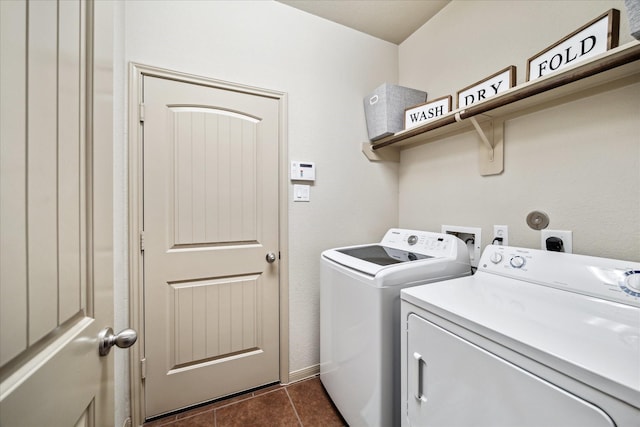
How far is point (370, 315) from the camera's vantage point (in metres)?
1.16

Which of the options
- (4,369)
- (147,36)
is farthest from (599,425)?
(147,36)

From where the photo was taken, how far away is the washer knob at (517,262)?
44.1 inches

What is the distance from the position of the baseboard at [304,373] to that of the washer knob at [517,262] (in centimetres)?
149

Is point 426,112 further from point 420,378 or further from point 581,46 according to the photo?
point 420,378

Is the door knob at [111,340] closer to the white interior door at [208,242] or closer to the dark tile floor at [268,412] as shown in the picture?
the white interior door at [208,242]

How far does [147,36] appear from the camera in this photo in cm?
144

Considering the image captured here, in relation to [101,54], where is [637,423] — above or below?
below

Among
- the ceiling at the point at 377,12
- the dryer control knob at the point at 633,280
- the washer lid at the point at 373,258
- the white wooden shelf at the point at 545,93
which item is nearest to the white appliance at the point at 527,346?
the dryer control knob at the point at 633,280

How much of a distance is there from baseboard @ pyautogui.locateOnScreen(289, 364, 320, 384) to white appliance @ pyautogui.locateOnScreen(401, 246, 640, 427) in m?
0.97

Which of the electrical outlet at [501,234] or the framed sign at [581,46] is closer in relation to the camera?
the framed sign at [581,46]

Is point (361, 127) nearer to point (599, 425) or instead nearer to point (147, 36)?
point (147, 36)

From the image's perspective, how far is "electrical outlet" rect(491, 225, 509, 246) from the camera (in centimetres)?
141

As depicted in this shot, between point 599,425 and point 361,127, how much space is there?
6.41 feet

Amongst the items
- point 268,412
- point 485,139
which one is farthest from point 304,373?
point 485,139
